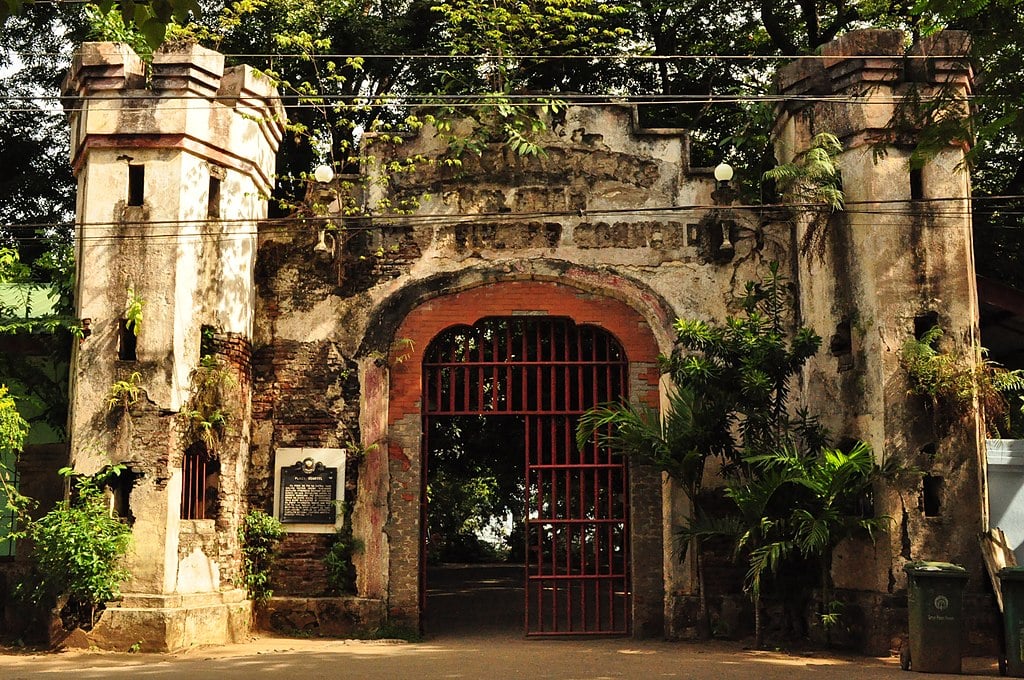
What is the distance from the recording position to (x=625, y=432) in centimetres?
1247

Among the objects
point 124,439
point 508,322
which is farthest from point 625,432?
point 124,439

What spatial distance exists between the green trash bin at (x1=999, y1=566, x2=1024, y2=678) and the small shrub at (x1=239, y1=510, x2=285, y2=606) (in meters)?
7.83

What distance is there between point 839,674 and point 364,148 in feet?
27.0

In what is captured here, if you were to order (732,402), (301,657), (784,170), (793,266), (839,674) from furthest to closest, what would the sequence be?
(793,266) < (784,170) < (732,402) < (301,657) < (839,674)

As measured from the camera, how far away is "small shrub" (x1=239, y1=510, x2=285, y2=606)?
43.1ft

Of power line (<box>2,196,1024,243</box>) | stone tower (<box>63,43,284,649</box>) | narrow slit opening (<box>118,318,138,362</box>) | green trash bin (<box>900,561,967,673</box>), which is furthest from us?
power line (<box>2,196,1024,243</box>)

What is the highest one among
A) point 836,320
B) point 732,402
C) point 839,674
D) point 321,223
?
point 321,223

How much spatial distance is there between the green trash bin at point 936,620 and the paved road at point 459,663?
9.7 inches

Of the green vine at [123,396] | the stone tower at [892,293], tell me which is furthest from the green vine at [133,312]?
the stone tower at [892,293]

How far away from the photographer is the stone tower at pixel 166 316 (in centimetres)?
1220

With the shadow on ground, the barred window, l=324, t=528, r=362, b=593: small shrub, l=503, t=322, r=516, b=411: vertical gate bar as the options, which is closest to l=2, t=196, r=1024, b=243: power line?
l=503, t=322, r=516, b=411: vertical gate bar

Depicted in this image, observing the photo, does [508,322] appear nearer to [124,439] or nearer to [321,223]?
[321,223]

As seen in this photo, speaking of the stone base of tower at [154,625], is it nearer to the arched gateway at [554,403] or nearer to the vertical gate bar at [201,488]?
the vertical gate bar at [201,488]

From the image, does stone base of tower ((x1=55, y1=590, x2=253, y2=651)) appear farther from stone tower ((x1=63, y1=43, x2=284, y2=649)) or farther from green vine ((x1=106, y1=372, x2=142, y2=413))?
green vine ((x1=106, y1=372, x2=142, y2=413))
